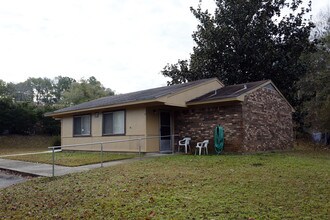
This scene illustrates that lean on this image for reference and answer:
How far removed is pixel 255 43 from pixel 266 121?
9526 millimetres

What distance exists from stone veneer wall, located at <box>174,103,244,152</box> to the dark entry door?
380mm

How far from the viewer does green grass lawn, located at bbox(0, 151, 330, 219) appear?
15.7 ft

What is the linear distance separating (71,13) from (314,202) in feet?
36.6

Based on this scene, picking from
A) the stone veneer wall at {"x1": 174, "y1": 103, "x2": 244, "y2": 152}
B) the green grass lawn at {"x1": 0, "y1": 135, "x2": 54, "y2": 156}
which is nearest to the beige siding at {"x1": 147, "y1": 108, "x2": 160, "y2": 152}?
the stone veneer wall at {"x1": 174, "y1": 103, "x2": 244, "y2": 152}

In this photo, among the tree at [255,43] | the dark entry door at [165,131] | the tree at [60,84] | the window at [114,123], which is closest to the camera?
the dark entry door at [165,131]

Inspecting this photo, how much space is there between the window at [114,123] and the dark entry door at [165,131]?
1.96m

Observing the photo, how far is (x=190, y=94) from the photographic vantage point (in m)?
15.2

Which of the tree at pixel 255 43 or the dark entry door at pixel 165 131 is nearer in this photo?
the dark entry door at pixel 165 131

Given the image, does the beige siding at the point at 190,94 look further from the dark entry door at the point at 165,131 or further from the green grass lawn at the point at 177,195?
the green grass lawn at the point at 177,195

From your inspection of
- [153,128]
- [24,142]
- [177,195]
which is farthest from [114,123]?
[24,142]

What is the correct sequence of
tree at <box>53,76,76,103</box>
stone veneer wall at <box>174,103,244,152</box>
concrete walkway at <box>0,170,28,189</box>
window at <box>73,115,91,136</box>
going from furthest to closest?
tree at <box>53,76,76,103</box>
window at <box>73,115,91,136</box>
stone veneer wall at <box>174,103,244,152</box>
concrete walkway at <box>0,170,28,189</box>

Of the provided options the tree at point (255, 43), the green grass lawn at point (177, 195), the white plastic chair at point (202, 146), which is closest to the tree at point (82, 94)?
the tree at point (255, 43)

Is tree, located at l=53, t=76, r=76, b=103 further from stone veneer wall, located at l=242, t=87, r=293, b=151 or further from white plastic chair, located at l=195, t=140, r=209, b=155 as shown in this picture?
white plastic chair, located at l=195, t=140, r=209, b=155

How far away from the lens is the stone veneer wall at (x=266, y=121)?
1372 cm
